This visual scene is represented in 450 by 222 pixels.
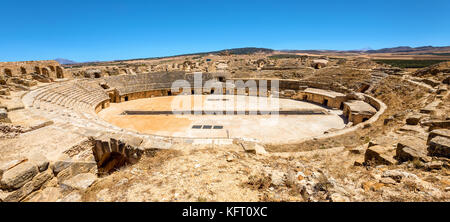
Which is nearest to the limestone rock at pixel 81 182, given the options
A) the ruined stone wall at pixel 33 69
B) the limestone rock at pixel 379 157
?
the limestone rock at pixel 379 157

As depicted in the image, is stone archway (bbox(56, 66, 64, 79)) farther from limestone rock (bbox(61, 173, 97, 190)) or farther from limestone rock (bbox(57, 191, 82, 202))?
limestone rock (bbox(57, 191, 82, 202))

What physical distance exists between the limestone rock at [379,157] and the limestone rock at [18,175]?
30.9ft

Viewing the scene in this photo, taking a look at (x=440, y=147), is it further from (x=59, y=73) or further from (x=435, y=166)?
(x=59, y=73)

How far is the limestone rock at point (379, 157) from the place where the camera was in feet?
18.0

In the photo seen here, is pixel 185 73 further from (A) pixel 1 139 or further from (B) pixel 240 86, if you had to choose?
(A) pixel 1 139

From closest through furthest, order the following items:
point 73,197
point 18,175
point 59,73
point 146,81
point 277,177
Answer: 1. point 73,197
2. point 18,175
3. point 277,177
4. point 59,73
5. point 146,81

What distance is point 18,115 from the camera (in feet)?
32.2

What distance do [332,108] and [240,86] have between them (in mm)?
12135

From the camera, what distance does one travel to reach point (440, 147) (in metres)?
5.07

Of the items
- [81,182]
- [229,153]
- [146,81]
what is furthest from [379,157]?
[146,81]

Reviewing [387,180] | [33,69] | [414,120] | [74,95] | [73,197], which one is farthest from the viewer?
[33,69]

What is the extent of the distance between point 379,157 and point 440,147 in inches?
52.1

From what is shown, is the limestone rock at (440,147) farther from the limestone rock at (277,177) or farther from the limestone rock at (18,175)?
the limestone rock at (18,175)
